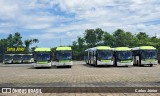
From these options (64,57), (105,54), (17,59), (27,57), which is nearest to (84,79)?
(64,57)

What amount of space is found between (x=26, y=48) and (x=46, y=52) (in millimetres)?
90964

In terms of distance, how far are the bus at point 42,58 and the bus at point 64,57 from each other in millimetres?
1199

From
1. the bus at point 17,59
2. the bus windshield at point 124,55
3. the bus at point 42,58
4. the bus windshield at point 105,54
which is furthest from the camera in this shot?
the bus at point 17,59

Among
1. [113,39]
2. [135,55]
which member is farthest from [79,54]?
[135,55]

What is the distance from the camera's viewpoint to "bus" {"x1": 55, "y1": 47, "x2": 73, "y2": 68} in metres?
46.6

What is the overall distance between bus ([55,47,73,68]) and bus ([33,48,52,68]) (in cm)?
120

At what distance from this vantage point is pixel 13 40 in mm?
143500

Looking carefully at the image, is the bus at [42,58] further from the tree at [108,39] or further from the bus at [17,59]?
the tree at [108,39]

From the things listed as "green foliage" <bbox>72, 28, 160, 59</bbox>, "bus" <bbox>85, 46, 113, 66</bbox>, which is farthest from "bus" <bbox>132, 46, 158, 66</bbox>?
"green foliage" <bbox>72, 28, 160, 59</bbox>

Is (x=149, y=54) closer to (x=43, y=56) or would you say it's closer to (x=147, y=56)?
(x=147, y=56)

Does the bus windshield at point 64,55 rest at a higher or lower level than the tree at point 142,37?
lower

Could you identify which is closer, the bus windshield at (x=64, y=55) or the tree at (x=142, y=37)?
the bus windshield at (x=64, y=55)

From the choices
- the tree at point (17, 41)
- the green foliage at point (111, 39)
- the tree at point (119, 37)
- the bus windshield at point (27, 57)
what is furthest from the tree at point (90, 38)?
the bus windshield at point (27, 57)

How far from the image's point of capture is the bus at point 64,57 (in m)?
46.6
